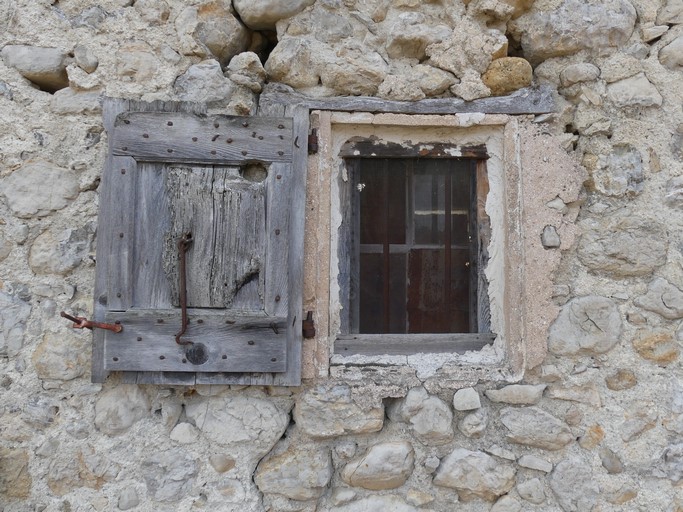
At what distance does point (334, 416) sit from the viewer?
1930 mm

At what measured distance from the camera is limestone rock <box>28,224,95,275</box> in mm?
1917

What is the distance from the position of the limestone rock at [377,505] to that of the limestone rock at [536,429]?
1.51ft

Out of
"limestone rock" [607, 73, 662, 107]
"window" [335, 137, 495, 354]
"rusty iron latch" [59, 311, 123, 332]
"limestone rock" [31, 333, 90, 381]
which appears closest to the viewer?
"rusty iron latch" [59, 311, 123, 332]

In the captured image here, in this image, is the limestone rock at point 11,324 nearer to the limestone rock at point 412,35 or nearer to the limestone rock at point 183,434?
the limestone rock at point 183,434

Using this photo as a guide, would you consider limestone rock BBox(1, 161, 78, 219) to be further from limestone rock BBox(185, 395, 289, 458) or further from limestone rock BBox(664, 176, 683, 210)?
limestone rock BBox(664, 176, 683, 210)

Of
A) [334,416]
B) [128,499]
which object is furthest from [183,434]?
→ [334,416]

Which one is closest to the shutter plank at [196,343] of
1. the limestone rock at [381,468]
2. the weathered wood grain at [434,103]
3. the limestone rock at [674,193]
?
the limestone rock at [381,468]

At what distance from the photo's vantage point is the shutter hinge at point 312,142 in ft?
6.47

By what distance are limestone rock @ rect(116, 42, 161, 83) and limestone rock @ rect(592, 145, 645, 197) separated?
171cm

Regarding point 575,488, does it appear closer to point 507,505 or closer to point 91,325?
point 507,505

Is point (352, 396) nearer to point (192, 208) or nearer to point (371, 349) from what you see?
point (371, 349)

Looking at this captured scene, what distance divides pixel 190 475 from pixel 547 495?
1317 mm

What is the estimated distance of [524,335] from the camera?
1977mm

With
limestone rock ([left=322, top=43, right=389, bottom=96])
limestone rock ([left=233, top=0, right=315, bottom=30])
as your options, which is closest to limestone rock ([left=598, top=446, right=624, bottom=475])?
limestone rock ([left=322, top=43, right=389, bottom=96])
